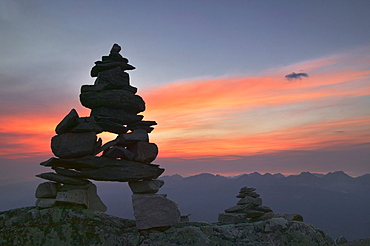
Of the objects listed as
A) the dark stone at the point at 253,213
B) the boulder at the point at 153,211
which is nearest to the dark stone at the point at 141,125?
the boulder at the point at 153,211

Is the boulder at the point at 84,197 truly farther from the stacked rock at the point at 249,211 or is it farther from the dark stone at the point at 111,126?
the stacked rock at the point at 249,211

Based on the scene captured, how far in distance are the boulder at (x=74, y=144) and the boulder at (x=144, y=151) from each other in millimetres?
1586

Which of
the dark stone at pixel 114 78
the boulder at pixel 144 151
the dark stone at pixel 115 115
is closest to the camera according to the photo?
the boulder at pixel 144 151

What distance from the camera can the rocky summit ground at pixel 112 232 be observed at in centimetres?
1015

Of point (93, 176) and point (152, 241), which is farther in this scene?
point (93, 176)

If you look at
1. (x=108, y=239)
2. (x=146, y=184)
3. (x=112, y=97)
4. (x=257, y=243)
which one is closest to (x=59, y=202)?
(x=108, y=239)

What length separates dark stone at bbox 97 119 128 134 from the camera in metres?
11.9

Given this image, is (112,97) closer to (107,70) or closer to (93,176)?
(107,70)

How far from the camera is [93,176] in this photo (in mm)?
11469

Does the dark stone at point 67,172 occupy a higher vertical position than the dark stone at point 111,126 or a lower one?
lower

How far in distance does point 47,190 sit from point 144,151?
12.6 feet

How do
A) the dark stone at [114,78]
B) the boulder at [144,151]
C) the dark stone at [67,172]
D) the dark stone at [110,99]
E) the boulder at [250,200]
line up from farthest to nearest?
the boulder at [250,200], the dark stone at [114,78], the dark stone at [110,99], the boulder at [144,151], the dark stone at [67,172]

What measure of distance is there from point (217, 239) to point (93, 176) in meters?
5.10

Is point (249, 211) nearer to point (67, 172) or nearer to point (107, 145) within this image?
point (107, 145)
